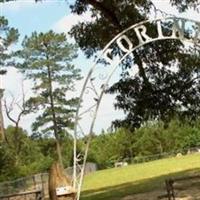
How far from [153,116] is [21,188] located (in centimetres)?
2486

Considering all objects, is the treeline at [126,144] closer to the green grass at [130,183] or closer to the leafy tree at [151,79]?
the green grass at [130,183]

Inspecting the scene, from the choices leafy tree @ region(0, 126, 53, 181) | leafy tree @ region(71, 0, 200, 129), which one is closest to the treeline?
leafy tree @ region(0, 126, 53, 181)

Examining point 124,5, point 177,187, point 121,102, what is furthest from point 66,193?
point 177,187

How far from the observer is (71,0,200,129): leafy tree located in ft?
52.5

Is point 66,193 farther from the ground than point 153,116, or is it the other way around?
point 153,116

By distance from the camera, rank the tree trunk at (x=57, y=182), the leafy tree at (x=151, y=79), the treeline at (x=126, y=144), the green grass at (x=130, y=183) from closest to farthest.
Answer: the tree trunk at (x=57, y=182), the leafy tree at (x=151, y=79), the green grass at (x=130, y=183), the treeline at (x=126, y=144)

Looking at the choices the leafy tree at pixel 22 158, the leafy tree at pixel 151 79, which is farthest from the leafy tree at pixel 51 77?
the leafy tree at pixel 151 79

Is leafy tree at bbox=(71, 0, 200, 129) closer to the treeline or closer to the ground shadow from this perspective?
the ground shadow

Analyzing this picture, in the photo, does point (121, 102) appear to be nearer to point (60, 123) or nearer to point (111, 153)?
point (60, 123)

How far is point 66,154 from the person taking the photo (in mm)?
66562

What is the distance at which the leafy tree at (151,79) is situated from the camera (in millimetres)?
16000

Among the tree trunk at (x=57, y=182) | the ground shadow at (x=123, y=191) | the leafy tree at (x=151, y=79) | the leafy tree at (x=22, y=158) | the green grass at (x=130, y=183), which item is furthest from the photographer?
the leafy tree at (x=22, y=158)

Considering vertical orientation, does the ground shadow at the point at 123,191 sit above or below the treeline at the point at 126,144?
below

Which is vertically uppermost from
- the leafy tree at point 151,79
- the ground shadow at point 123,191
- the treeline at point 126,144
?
the treeline at point 126,144
